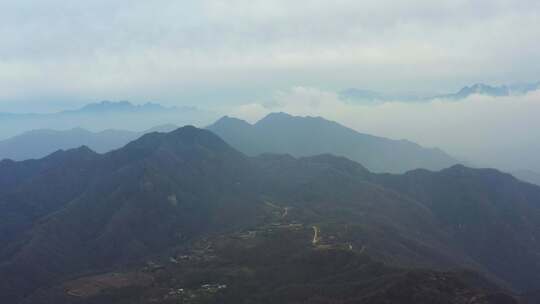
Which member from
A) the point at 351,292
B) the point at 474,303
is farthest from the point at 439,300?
the point at 351,292

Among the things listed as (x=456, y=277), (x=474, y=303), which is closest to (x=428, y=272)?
(x=456, y=277)

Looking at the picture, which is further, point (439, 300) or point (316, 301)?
point (316, 301)

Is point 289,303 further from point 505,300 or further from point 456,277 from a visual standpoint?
point 505,300

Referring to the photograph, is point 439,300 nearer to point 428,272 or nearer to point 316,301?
point 428,272

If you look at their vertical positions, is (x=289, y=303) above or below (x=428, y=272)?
below

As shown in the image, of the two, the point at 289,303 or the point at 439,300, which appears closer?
the point at 439,300

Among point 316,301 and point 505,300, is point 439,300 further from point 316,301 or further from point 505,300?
point 316,301

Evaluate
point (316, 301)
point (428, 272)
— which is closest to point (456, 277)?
point (428, 272)
